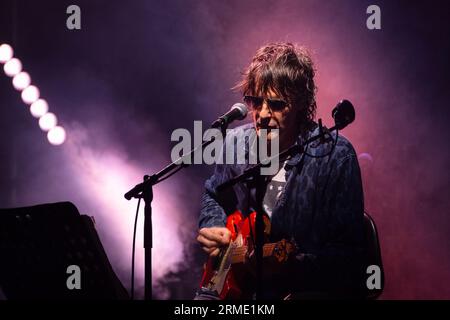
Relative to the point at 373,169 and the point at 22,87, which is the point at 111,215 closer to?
the point at 22,87

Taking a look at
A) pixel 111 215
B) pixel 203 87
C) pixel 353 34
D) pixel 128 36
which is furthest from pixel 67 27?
pixel 353 34

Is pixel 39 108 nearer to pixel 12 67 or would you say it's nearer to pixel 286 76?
pixel 12 67

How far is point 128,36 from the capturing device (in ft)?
20.4

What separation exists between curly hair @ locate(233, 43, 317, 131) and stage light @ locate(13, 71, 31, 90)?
3.33 m

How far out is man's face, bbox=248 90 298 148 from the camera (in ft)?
11.4

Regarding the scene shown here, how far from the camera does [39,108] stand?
6211 millimetres

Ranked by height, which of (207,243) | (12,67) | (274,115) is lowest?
(207,243)

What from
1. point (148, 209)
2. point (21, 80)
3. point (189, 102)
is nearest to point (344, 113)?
point (148, 209)

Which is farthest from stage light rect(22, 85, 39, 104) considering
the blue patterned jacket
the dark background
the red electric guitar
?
the blue patterned jacket

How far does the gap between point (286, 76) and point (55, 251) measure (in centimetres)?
173

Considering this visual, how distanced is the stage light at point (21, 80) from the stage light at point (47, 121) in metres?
0.38

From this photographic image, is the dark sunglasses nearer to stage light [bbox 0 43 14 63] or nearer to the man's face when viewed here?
the man's face

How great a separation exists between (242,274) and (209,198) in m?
0.69

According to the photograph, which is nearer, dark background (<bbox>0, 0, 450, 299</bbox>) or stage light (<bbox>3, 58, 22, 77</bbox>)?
dark background (<bbox>0, 0, 450, 299</bbox>)
